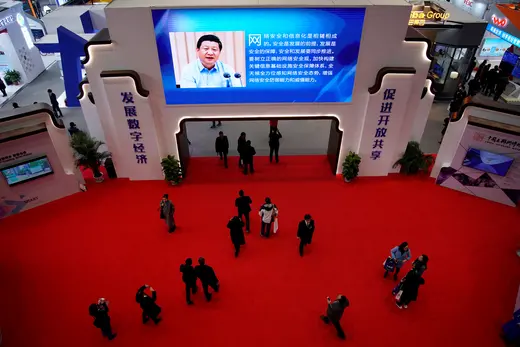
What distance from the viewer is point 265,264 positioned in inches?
319

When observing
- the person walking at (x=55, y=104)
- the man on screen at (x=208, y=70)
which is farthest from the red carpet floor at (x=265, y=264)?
the person walking at (x=55, y=104)

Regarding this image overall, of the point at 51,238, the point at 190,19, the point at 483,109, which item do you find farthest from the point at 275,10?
the point at 51,238

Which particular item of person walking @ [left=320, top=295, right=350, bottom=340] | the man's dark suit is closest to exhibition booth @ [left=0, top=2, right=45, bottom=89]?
the man's dark suit

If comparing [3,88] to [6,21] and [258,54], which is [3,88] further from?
[258,54]

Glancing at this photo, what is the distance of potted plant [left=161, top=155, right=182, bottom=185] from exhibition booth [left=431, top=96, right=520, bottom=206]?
7546mm

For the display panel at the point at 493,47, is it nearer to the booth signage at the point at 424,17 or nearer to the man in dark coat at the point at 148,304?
the booth signage at the point at 424,17

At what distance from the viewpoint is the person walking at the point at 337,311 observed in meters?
6.19

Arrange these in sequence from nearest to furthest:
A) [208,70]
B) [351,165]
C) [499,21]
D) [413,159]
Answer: [208,70]
[351,165]
[413,159]
[499,21]

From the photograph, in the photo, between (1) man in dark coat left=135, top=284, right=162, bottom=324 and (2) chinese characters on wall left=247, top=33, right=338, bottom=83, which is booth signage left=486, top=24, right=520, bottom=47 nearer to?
(2) chinese characters on wall left=247, top=33, right=338, bottom=83

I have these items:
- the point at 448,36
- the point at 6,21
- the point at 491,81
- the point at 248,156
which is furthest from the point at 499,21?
the point at 6,21

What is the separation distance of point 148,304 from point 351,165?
652 centimetres

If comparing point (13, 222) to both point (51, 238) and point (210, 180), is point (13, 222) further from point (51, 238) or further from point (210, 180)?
point (210, 180)

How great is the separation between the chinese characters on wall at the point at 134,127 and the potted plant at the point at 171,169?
2.19 ft

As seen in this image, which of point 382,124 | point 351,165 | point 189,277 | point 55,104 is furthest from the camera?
point 55,104
